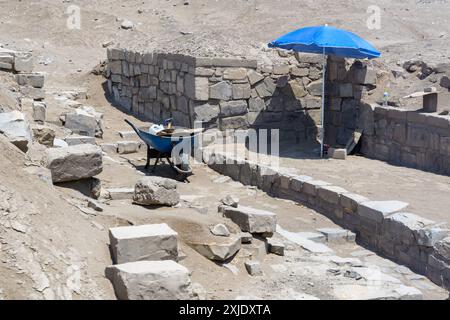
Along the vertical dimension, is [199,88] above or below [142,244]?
above

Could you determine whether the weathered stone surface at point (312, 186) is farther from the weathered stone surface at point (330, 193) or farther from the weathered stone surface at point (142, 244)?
the weathered stone surface at point (142, 244)

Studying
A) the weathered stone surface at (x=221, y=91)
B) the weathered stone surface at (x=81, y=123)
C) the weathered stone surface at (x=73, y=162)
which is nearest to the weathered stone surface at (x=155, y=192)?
the weathered stone surface at (x=73, y=162)

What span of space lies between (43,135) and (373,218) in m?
4.53

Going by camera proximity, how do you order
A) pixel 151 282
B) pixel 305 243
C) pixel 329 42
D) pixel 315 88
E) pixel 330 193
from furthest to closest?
pixel 315 88, pixel 329 42, pixel 330 193, pixel 305 243, pixel 151 282

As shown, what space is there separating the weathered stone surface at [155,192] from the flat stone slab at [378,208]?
2.59m

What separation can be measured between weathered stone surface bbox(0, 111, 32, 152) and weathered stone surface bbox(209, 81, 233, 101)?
5405 mm

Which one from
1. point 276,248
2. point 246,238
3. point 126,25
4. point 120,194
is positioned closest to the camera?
point 246,238

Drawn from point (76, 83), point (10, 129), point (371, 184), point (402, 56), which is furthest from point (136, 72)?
point (10, 129)

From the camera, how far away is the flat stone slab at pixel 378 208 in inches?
315

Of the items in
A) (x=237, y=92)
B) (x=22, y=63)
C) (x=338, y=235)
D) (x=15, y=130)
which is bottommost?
(x=338, y=235)

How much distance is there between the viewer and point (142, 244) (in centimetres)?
514

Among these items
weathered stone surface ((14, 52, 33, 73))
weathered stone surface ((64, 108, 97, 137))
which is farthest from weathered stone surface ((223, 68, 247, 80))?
weathered stone surface ((14, 52, 33, 73))

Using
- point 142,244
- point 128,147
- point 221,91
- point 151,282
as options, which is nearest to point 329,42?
point 221,91

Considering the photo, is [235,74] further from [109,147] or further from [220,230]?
[220,230]
